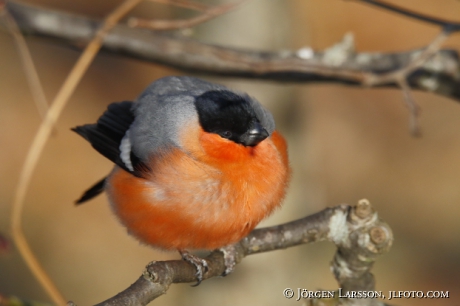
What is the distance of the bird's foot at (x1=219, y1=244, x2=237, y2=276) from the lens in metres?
2.95

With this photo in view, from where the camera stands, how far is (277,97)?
4441 mm

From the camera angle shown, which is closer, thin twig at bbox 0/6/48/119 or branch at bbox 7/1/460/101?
thin twig at bbox 0/6/48/119

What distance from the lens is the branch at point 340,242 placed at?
8.24 ft

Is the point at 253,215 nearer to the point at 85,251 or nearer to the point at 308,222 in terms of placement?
the point at 308,222

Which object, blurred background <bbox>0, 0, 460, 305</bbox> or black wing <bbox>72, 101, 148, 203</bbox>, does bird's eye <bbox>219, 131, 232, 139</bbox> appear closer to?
black wing <bbox>72, 101, 148, 203</bbox>

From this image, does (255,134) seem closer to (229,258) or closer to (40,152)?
(229,258)

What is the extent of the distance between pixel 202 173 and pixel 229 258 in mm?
504

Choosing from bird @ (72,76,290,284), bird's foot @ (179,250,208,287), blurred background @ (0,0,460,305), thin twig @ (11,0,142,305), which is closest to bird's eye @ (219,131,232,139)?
bird @ (72,76,290,284)

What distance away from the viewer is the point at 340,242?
8.82 ft

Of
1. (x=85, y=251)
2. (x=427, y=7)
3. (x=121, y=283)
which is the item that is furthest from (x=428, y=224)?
(x=85, y=251)

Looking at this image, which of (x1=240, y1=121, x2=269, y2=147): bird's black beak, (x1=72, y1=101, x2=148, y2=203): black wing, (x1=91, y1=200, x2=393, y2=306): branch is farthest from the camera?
(x1=72, y1=101, x2=148, y2=203): black wing

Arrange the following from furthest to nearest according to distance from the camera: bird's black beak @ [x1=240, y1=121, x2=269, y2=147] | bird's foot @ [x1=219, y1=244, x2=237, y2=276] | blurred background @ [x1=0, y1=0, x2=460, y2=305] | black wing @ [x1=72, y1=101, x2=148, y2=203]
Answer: blurred background @ [x1=0, y1=0, x2=460, y2=305] → black wing @ [x1=72, y1=101, x2=148, y2=203] → bird's foot @ [x1=219, y1=244, x2=237, y2=276] → bird's black beak @ [x1=240, y1=121, x2=269, y2=147]

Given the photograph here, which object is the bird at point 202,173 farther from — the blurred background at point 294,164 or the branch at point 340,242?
the blurred background at point 294,164

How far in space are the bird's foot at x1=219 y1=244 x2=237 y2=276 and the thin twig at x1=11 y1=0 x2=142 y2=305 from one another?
85 centimetres
